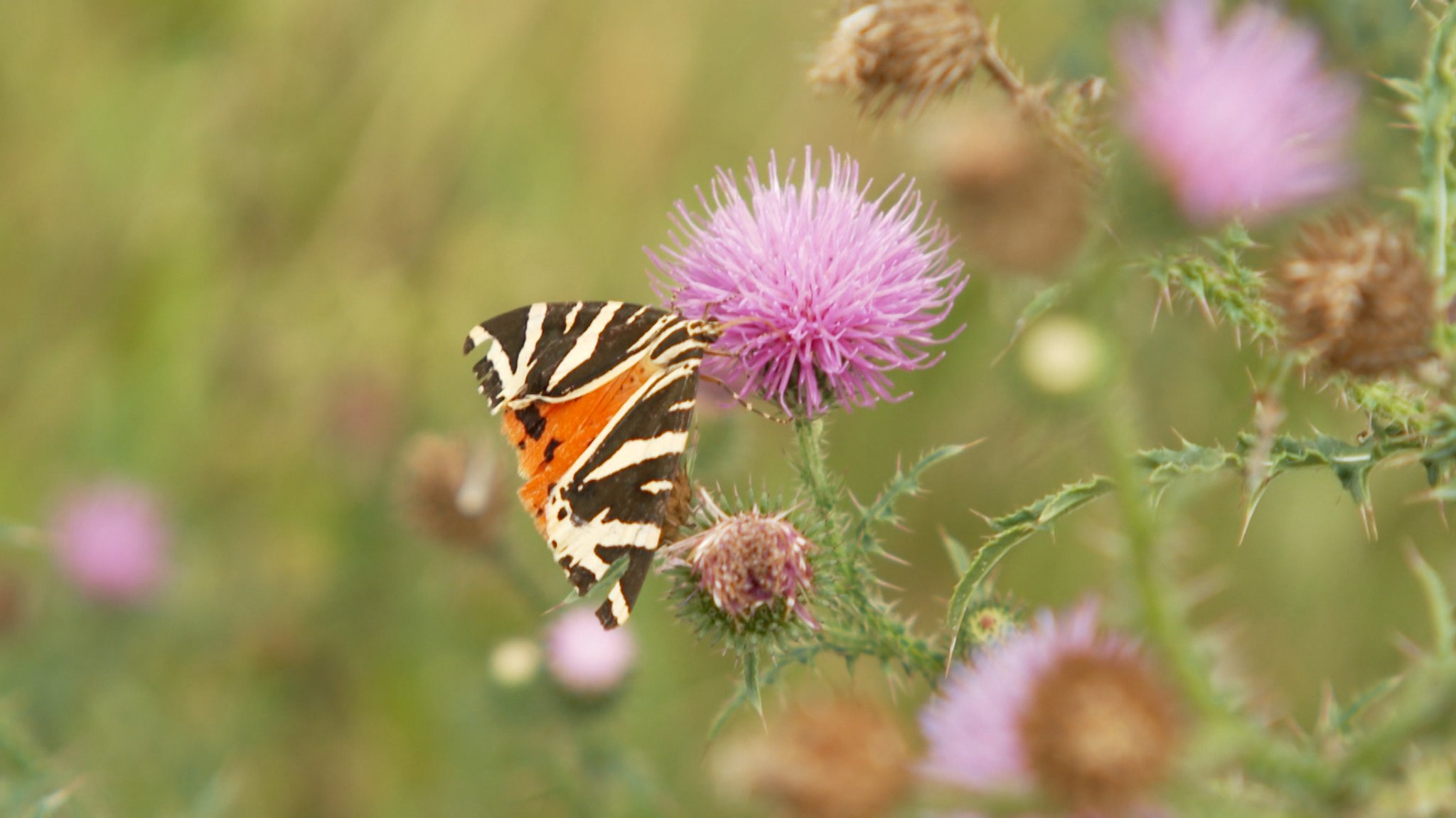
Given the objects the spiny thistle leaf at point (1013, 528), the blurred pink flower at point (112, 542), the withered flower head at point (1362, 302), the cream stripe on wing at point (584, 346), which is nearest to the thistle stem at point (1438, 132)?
the withered flower head at point (1362, 302)

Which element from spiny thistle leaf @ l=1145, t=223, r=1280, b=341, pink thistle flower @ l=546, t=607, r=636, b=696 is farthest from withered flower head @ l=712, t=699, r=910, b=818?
pink thistle flower @ l=546, t=607, r=636, b=696

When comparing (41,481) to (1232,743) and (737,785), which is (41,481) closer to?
(737,785)

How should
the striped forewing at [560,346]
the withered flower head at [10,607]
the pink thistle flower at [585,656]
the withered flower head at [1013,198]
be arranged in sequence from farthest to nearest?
the withered flower head at [10,607] < the pink thistle flower at [585,656] < the striped forewing at [560,346] < the withered flower head at [1013,198]

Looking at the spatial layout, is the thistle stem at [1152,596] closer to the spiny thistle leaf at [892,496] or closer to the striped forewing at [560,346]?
the spiny thistle leaf at [892,496]

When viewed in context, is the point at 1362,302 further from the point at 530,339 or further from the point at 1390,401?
the point at 530,339

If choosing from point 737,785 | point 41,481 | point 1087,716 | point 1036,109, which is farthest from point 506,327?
point 41,481

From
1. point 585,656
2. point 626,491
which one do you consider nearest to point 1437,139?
point 626,491

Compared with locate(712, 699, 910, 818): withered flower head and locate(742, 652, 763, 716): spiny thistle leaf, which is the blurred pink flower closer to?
locate(742, 652, 763, 716): spiny thistle leaf
